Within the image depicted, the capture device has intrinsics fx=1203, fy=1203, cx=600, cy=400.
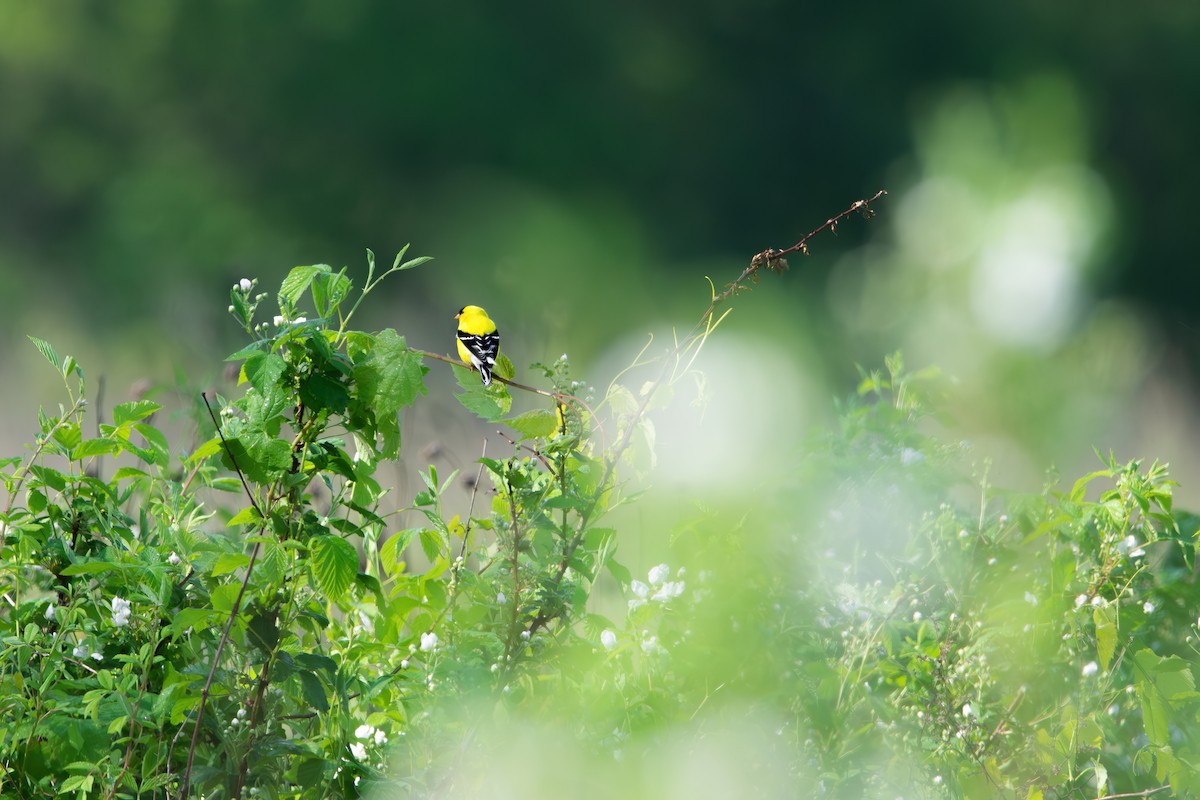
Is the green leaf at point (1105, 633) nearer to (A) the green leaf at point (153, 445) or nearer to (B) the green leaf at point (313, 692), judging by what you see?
(B) the green leaf at point (313, 692)

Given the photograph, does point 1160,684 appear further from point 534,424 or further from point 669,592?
point 534,424

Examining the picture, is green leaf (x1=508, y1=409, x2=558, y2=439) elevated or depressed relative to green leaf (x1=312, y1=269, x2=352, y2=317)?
depressed

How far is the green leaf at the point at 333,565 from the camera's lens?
0.72 meters

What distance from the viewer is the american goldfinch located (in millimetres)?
1132

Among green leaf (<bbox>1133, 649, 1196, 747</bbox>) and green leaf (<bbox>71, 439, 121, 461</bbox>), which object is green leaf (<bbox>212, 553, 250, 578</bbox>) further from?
green leaf (<bbox>1133, 649, 1196, 747</bbox>)

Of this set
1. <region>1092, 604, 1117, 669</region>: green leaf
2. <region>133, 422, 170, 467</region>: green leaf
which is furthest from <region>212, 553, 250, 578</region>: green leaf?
<region>1092, 604, 1117, 669</region>: green leaf

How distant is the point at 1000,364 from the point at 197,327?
348 centimetres

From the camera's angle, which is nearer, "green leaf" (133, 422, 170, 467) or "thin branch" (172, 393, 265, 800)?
"thin branch" (172, 393, 265, 800)

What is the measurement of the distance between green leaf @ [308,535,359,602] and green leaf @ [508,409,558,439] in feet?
0.51

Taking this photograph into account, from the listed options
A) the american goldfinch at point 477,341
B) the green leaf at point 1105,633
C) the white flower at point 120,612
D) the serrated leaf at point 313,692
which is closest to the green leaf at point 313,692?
the serrated leaf at point 313,692

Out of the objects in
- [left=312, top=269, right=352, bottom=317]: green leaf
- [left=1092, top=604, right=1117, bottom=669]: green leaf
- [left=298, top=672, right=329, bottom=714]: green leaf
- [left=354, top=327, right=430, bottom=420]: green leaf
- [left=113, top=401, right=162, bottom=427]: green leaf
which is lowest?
[left=298, top=672, right=329, bottom=714]: green leaf

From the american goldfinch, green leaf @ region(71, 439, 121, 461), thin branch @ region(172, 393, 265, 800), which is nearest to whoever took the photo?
thin branch @ region(172, 393, 265, 800)

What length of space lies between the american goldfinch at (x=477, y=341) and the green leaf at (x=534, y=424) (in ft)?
0.64

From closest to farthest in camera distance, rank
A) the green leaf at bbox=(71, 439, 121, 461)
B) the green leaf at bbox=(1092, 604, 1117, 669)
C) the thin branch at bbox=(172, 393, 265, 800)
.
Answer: the thin branch at bbox=(172, 393, 265, 800) < the green leaf at bbox=(71, 439, 121, 461) < the green leaf at bbox=(1092, 604, 1117, 669)
